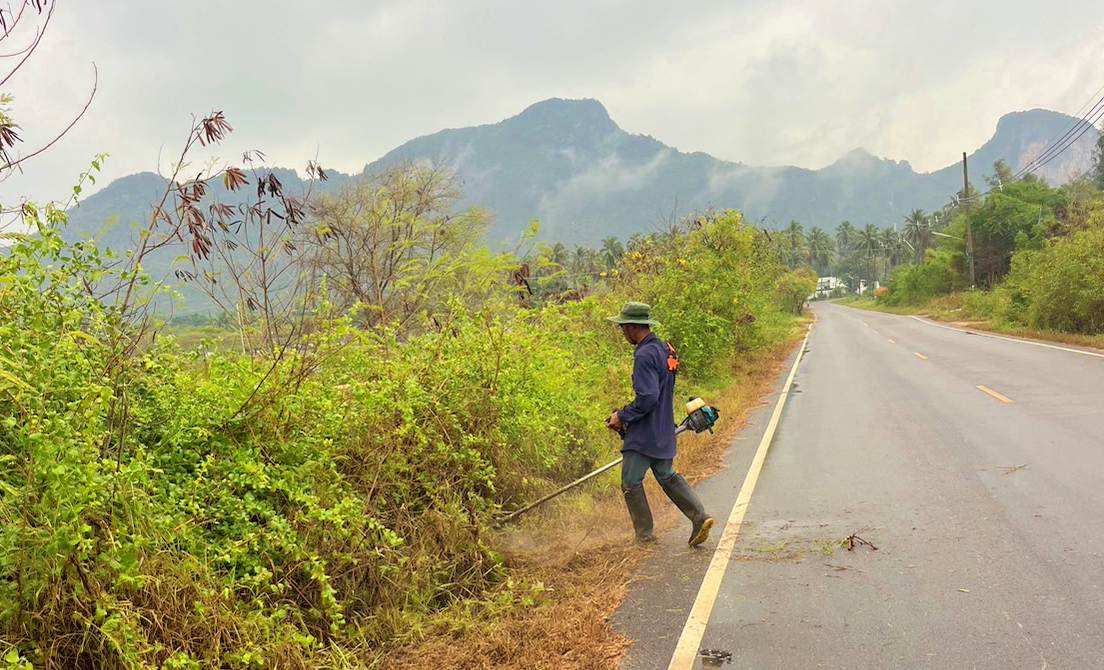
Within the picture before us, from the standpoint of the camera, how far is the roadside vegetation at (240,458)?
2.69 metres

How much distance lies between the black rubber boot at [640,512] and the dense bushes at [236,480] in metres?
0.84

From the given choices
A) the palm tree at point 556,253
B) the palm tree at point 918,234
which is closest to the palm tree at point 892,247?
the palm tree at point 918,234

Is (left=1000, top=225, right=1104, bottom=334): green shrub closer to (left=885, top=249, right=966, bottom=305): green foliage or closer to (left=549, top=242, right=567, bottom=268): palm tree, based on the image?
(left=549, top=242, right=567, bottom=268): palm tree

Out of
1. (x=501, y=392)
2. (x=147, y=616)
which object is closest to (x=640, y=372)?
(x=501, y=392)

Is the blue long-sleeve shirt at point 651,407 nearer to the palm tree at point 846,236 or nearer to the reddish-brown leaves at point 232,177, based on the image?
the reddish-brown leaves at point 232,177

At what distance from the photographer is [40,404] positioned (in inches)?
111

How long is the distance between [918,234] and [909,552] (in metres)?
119

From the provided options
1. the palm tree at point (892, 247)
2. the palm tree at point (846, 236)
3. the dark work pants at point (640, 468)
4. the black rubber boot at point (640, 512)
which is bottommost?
the black rubber boot at point (640, 512)

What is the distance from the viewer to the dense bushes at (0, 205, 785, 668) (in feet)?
8.73

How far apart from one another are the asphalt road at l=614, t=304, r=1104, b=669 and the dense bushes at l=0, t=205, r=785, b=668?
1391 mm

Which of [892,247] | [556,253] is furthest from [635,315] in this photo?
[892,247]

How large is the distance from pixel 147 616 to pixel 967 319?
42829 mm

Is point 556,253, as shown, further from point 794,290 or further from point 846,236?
point 846,236

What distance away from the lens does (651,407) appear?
5160mm
